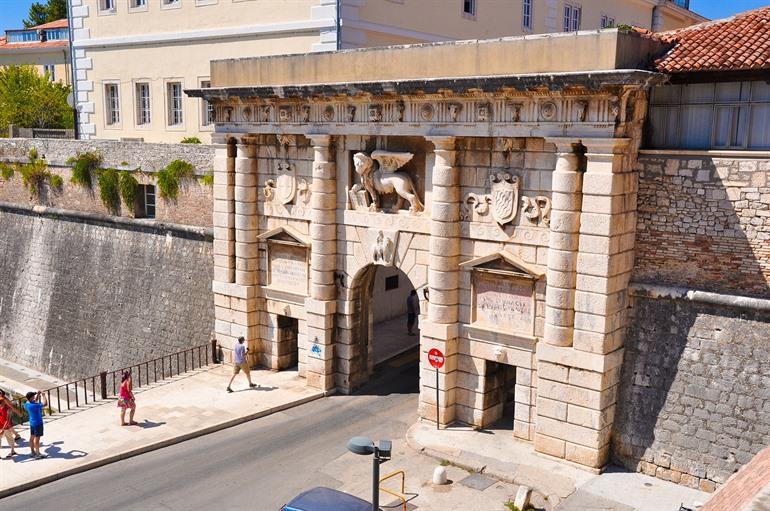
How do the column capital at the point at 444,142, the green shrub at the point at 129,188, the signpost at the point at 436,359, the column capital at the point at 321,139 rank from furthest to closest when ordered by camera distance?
1. the green shrub at the point at 129,188
2. the column capital at the point at 321,139
3. the signpost at the point at 436,359
4. the column capital at the point at 444,142

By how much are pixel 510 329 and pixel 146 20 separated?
20342mm

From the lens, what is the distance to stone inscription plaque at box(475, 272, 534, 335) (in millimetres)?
16109

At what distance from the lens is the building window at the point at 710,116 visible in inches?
569

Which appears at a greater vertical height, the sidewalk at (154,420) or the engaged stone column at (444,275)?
the engaged stone column at (444,275)

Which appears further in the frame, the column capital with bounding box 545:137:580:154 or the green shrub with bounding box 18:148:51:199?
the green shrub with bounding box 18:148:51:199

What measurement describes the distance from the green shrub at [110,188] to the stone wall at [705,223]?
19448 millimetres

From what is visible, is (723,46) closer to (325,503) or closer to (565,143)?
(565,143)

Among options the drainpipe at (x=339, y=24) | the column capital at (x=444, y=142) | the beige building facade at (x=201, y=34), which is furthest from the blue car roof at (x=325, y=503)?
the beige building facade at (x=201, y=34)

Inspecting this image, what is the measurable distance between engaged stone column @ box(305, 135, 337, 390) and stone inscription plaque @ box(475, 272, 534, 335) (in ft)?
13.9

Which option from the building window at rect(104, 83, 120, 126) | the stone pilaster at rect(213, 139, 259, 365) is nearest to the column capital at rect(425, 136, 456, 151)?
the stone pilaster at rect(213, 139, 259, 365)

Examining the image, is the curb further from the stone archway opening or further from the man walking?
the man walking

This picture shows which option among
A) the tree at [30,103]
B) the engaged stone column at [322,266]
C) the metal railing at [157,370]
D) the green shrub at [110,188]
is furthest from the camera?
the tree at [30,103]

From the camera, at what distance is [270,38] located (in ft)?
83.1

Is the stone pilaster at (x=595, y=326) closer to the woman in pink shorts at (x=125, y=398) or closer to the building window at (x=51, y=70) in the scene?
the woman in pink shorts at (x=125, y=398)
